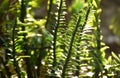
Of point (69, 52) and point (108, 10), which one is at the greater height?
point (69, 52)

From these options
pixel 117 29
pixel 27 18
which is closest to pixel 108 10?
pixel 117 29

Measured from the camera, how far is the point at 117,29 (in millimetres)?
1893

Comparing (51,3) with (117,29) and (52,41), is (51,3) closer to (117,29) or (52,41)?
(52,41)

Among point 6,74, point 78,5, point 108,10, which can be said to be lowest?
point 108,10

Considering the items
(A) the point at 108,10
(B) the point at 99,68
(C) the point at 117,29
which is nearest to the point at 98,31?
(B) the point at 99,68

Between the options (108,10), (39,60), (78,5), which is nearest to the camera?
(78,5)

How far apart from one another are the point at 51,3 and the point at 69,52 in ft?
0.31

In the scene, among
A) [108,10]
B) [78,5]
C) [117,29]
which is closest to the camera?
[78,5]

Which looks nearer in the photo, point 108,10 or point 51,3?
point 51,3

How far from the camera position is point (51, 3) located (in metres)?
0.51

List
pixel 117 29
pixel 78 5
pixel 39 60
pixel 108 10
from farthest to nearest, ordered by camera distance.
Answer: pixel 108 10
pixel 117 29
pixel 39 60
pixel 78 5

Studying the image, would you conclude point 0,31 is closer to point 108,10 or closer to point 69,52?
point 69,52

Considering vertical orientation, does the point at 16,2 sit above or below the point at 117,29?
above

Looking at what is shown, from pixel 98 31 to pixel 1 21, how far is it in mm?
145
